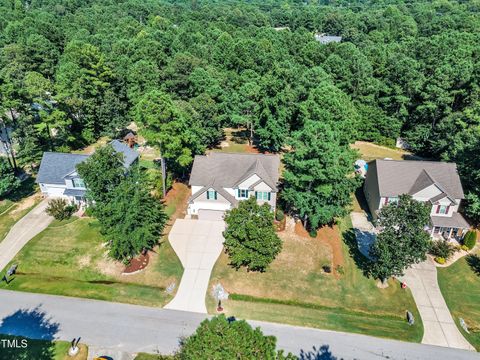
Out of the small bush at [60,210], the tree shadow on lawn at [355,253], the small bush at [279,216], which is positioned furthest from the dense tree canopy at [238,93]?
the tree shadow on lawn at [355,253]

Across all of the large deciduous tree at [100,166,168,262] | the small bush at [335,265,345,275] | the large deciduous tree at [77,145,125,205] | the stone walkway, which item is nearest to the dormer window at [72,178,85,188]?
the large deciduous tree at [77,145,125,205]

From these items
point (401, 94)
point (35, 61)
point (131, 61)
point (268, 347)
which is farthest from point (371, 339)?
point (35, 61)

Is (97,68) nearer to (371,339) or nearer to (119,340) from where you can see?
(119,340)

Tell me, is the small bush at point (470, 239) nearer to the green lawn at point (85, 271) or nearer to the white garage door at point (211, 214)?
the white garage door at point (211, 214)

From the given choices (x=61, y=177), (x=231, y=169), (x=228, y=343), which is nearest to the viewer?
(x=228, y=343)

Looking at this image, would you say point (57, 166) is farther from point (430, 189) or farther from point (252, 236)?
point (430, 189)

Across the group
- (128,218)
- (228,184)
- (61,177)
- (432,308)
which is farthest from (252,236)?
(61,177)
